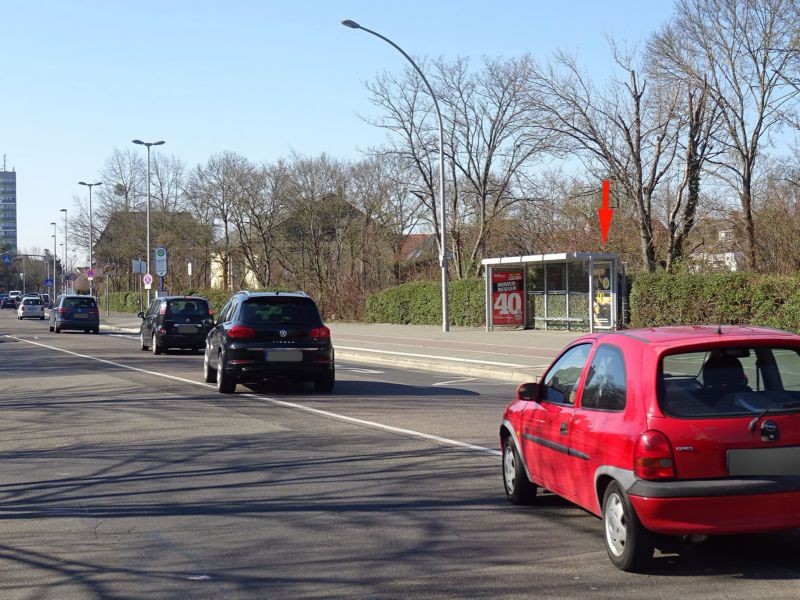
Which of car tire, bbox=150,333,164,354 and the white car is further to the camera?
the white car

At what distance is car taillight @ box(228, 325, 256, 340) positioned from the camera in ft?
51.9

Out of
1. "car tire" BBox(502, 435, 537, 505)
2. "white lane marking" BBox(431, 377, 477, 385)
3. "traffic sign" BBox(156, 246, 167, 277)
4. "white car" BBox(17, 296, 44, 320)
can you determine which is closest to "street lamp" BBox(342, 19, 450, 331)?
"white lane marking" BBox(431, 377, 477, 385)

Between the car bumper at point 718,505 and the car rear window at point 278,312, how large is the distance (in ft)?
36.4

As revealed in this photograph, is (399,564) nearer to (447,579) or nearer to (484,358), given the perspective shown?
(447,579)

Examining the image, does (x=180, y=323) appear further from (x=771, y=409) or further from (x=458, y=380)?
(x=771, y=409)

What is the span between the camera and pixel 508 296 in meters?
34.5

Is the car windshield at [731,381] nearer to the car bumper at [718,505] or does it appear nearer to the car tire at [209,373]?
the car bumper at [718,505]

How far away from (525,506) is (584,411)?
1.57m

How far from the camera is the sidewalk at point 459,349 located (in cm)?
2088

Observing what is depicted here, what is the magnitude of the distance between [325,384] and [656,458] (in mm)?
11515

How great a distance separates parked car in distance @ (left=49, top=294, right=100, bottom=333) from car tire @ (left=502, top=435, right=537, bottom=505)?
37.7 metres

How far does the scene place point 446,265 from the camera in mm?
32906

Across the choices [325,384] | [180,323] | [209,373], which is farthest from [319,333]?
[180,323]

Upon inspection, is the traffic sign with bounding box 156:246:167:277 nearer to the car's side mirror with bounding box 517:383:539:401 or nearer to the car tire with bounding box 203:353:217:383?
the car tire with bounding box 203:353:217:383
